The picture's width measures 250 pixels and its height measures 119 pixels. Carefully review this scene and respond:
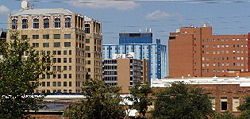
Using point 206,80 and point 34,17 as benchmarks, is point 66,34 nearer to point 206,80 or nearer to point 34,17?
point 34,17

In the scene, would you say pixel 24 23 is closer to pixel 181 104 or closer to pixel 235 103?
pixel 235 103

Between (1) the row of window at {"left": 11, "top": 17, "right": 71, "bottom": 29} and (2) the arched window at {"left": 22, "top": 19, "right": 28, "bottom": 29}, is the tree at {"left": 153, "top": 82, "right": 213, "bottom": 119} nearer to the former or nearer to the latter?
(1) the row of window at {"left": 11, "top": 17, "right": 71, "bottom": 29}

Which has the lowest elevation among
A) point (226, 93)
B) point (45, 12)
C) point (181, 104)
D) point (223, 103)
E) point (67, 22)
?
point (223, 103)

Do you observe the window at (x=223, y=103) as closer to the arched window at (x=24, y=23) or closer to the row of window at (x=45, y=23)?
the row of window at (x=45, y=23)

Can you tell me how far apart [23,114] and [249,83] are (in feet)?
226

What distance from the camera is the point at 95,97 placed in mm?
39562

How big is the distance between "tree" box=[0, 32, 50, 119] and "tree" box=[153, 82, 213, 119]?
100 ft

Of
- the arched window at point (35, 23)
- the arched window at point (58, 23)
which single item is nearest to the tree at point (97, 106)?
the arched window at point (58, 23)

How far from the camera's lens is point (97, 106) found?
1558 inches

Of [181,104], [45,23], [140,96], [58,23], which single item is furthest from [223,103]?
[45,23]

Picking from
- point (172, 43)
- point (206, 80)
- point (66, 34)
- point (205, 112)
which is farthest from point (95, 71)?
point (205, 112)

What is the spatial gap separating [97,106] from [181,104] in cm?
2370

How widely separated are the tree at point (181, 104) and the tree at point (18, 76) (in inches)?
1202

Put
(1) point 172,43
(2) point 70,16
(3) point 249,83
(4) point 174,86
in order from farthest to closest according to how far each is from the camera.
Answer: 1. (1) point 172,43
2. (2) point 70,16
3. (3) point 249,83
4. (4) point 174,86
